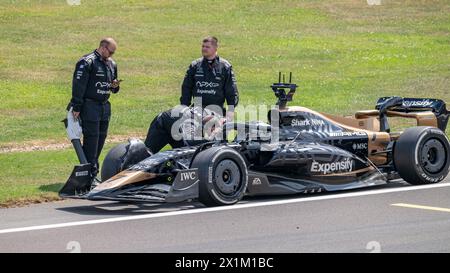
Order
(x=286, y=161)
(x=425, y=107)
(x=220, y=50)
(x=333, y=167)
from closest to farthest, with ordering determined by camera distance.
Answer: (x=286, y=161) → (x=333, y=167) → (x=425, y=107) → (x=220, y=50)

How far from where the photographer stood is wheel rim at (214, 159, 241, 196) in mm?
12891

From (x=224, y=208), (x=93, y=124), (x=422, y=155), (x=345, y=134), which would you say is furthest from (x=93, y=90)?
(x=422, y=155)

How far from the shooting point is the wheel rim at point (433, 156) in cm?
1437

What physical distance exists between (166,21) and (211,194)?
22.5 metres

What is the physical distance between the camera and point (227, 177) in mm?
13039

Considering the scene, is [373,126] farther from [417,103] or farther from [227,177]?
[227,177]

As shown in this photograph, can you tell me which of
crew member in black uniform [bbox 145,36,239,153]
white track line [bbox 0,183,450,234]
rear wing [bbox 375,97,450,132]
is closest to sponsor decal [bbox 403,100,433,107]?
rear wing [bbox 375,97,450,132]

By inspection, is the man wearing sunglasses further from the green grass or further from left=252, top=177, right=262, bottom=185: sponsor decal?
left=252, top=177, right=262, bottom=185: sponsor decal

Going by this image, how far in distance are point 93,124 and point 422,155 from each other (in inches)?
170

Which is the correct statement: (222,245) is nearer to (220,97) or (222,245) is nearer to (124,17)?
(220,97)

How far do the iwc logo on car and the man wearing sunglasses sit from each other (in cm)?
298

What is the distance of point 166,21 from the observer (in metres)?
34.8

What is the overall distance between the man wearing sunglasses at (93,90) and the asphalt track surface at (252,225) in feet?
4.40

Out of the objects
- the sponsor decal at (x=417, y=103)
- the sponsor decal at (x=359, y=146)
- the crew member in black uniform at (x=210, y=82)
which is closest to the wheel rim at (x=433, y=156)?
the sponsor decal at (x=359, y=146)
